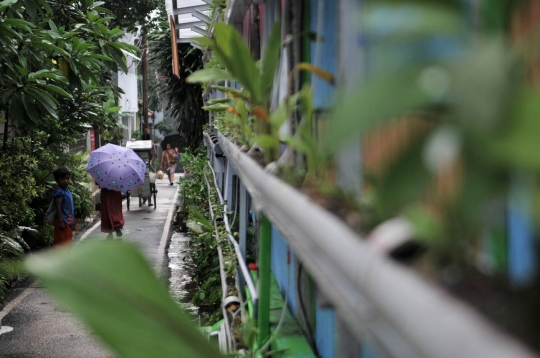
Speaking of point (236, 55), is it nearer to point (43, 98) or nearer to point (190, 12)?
point (43, 98)

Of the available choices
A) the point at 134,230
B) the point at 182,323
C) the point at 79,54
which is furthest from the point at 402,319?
the point at 134,230

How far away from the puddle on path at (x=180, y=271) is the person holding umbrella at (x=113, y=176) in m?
1.01

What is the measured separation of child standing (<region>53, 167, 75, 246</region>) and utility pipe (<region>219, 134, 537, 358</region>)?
7.76m

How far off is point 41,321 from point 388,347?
7435mm

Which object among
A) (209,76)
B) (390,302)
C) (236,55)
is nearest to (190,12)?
(209,76)

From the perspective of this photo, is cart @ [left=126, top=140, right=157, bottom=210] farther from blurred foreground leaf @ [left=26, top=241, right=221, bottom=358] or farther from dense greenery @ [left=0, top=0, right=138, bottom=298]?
blurred foreground leaf @ [left=26, top=241, right=221, bottom=358]

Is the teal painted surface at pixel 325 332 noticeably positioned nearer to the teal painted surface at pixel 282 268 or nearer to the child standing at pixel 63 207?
the teal painted surface at pixel 282 268

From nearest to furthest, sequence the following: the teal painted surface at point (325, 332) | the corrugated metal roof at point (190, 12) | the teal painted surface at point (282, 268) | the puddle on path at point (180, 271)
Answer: the teal painted surface at point (325, 332) < the teal painted surface at point (282, 268) < the puddle on path at point (180, 271) < the corrugated metal roof at point (190, 12)

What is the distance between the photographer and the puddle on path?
8172mm

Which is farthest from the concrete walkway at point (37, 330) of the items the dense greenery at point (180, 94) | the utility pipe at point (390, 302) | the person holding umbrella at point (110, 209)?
the dense greenery at point (180, 94)

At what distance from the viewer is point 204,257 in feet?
28.5

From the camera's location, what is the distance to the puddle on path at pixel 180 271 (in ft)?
26.8

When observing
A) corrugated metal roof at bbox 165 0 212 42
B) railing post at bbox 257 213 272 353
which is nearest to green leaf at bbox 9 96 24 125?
corrugated metal roof at bbox 165 0 212 42

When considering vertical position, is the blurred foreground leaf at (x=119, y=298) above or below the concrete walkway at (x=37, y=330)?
above
